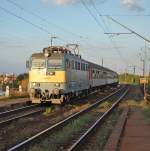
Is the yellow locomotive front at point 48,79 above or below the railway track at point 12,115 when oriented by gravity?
above

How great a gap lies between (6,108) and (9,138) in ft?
39.3

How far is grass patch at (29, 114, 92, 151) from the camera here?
13.1 metres

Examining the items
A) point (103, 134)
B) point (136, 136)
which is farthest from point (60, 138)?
point (136, 136)

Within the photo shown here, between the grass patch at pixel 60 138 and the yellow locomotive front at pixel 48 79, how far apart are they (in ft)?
26.8

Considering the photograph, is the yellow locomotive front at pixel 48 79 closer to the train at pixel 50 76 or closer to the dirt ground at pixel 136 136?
the train at pixel 50 76

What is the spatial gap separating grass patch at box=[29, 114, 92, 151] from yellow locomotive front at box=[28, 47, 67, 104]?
321 inches

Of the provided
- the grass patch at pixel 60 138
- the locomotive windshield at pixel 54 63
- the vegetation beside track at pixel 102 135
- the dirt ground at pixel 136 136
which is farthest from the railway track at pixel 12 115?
the dirt ground at pixel 136 136

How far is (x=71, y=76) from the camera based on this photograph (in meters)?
30.2

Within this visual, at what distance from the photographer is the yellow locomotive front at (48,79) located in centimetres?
2838

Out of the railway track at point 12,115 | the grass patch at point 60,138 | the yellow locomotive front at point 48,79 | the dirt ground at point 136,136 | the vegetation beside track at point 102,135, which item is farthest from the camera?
the yellow locomotive front at point 48,79

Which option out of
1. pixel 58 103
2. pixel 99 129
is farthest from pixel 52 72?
pixel 99 129

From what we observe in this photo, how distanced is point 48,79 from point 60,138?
543 inches

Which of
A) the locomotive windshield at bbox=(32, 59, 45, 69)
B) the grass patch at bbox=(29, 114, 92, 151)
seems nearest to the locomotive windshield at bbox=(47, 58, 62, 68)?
the locomotive windshield at bbox=(32, 59, 45, 69)

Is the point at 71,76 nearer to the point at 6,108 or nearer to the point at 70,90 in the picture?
the point at 70,90
